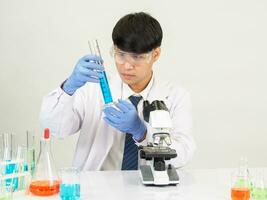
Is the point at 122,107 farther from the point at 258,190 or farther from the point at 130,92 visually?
the point at 258,190

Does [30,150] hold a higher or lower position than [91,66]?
lower

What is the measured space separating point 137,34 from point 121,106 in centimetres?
38

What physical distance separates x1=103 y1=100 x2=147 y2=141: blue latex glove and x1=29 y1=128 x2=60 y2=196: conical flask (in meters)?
0.44

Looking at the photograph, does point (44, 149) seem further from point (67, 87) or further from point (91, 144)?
point (91, 144)

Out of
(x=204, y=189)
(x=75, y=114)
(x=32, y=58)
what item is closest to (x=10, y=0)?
(x=32, y=58)

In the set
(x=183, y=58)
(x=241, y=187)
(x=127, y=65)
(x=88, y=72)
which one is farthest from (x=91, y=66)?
(x=183, y=58)

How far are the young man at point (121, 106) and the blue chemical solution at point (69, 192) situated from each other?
1.66 ft

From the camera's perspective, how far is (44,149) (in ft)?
6.50

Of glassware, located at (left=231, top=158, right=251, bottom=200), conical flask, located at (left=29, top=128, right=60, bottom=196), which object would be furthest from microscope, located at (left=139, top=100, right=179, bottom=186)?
conical flask, located at (left=29, top=128, right=60, bottom=196)

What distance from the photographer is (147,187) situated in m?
2.08

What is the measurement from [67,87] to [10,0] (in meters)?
1.34

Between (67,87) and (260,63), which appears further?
(260,63)

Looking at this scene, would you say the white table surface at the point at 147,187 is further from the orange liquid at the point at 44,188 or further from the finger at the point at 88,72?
the finger at the point at 88,72

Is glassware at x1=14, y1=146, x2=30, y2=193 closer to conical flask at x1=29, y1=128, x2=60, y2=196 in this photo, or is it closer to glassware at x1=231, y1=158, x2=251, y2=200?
conical flask at x1=29, y1=128, x2=60, y2=196
